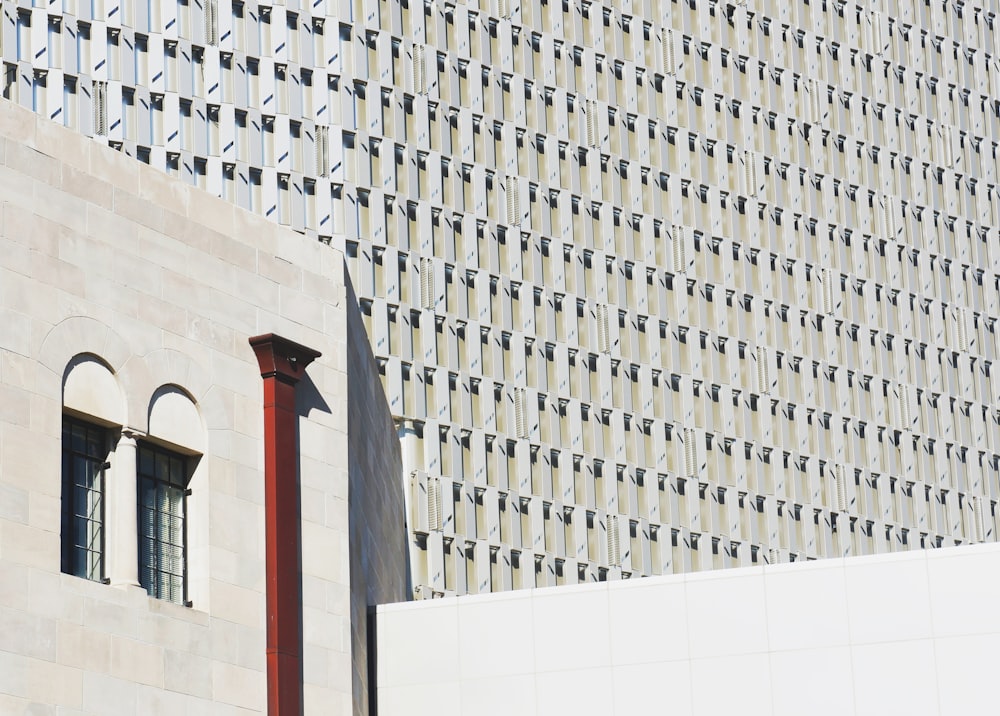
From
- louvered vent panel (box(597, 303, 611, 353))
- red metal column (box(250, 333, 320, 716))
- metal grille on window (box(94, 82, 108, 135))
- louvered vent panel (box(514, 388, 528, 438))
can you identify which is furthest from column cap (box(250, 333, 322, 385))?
louvered vent panel (box(597, 303, 611, 353))

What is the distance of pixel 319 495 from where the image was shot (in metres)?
36.9

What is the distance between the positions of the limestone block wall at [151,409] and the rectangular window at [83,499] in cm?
19

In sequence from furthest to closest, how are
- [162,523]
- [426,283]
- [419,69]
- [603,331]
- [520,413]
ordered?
[603,331] → [419,69] → [520,413] → [426,283] → [162,523]

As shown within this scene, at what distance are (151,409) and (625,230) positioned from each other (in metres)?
81.9

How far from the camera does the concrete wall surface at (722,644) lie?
123 feet

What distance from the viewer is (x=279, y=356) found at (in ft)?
118

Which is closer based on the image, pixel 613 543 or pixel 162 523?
pixel 162 523

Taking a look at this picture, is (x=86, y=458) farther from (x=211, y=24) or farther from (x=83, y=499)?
(x=211, y=24)

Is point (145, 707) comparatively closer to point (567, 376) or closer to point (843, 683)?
point (843, 683)

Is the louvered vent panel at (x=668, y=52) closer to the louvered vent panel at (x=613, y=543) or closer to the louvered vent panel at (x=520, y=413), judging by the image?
the louvered vent panel at (x=520, y=413)

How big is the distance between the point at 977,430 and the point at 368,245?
42.9 meters

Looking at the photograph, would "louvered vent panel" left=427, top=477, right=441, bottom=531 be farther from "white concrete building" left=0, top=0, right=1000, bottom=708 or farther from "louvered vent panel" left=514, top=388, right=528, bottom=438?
"louvered vent panel" left=514, top=388, right=528, bottom=438

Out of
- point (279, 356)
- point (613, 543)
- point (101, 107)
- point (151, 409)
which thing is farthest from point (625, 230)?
point (151, 409)

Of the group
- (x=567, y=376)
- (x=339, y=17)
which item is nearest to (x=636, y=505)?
(x=567, y=376)
